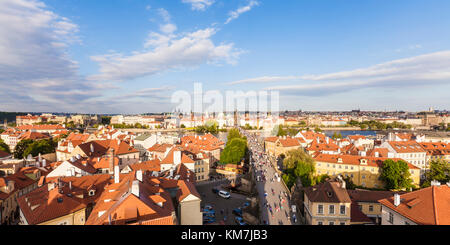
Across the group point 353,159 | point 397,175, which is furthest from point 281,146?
point 397,175

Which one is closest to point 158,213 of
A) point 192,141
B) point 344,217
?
point 344,217

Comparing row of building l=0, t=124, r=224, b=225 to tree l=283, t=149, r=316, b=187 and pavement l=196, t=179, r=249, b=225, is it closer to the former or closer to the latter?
pavement l=196, t=179, r=249, b=225

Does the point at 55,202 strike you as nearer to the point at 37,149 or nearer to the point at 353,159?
the point at 353,159

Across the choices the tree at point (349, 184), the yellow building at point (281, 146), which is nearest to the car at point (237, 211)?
the tree at point (349, 184)

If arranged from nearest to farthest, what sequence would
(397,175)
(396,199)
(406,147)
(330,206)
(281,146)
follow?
(396,199), (330,206), (397,175), (406,147), (281,146)
